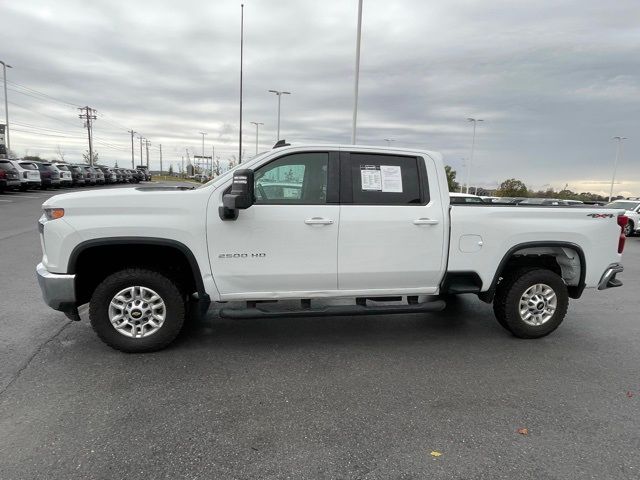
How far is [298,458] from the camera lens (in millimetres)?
2746

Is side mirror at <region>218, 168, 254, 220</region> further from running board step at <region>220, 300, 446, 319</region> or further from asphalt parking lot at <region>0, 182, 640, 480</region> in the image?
asphalt parking lot at <region>0, 182, 640, 480</region>

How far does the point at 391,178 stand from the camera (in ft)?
14.7

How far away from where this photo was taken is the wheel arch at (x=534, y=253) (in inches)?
183

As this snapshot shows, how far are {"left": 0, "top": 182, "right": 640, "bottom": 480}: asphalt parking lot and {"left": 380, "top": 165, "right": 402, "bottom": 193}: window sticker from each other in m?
1.59

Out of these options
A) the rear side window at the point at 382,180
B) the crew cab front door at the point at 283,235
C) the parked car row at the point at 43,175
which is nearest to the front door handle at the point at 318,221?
the crew cab front door at the point at 283,235

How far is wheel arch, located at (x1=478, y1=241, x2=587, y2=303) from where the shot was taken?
4.64 meters

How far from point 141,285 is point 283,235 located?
1359 millimetres

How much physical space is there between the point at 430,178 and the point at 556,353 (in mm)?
2163

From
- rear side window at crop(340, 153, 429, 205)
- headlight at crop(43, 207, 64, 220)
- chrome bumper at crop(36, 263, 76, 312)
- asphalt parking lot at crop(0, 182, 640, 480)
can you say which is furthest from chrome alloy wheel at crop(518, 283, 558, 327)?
headlight at crop(43, 207, 64, 220)

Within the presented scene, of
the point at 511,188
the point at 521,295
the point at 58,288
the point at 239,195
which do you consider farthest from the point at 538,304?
the point at 511,188

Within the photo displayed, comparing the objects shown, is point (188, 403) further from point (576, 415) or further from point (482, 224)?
point (482, 224)

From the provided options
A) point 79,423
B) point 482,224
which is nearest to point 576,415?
point 482,224

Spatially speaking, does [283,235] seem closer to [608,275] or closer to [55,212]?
[55,212]

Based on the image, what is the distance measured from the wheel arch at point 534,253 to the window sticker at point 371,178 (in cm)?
152
